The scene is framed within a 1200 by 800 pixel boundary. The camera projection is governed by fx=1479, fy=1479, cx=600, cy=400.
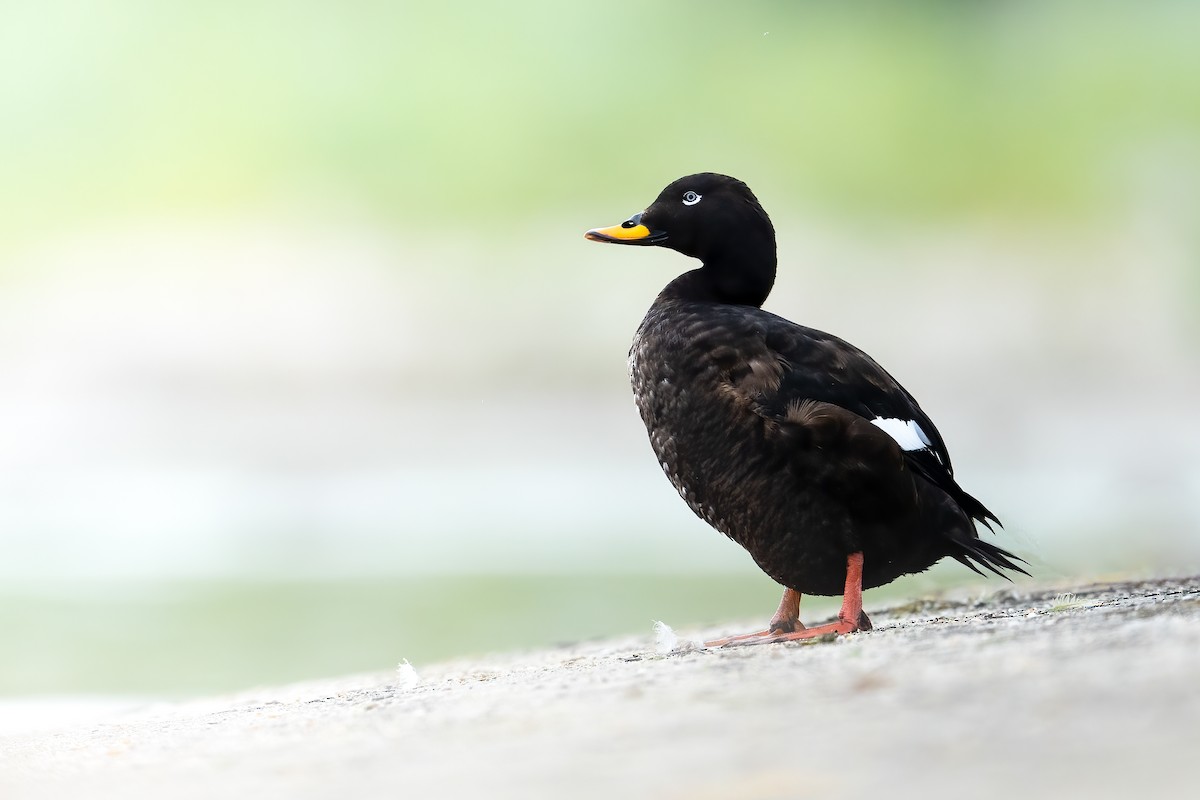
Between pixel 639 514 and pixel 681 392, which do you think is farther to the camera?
pixel 639 514

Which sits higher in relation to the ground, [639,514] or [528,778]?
[639,514]

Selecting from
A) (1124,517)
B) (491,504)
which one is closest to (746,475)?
(1124,517)

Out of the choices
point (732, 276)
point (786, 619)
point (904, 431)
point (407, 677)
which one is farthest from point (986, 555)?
point (407, 677)

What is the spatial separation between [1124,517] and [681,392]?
32.6ft

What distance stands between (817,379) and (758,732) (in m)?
2.02

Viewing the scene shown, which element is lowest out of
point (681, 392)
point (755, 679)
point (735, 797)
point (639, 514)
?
point (735, 797)

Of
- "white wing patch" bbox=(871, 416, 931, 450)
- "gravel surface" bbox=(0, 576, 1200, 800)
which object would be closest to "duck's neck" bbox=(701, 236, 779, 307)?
"white wing patch" bbox=(871, 416, 931, 450)

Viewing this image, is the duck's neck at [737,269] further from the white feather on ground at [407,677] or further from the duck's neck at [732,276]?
the white feather on ground at [407,677]

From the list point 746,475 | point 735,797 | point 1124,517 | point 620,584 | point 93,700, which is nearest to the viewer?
point 735,797

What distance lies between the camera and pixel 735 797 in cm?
263

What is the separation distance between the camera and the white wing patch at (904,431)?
4887 millimetres

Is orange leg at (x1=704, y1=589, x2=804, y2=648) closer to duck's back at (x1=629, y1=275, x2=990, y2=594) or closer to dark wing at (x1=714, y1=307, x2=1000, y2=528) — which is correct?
duck's back at (x1=629, y1=275, x2=990, y2=594)

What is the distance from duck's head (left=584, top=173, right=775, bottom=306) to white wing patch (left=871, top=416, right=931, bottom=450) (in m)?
0.87

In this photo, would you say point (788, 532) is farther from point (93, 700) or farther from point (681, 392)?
point (93, 700)
